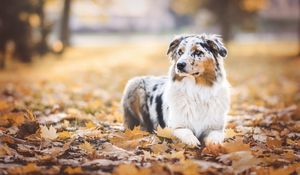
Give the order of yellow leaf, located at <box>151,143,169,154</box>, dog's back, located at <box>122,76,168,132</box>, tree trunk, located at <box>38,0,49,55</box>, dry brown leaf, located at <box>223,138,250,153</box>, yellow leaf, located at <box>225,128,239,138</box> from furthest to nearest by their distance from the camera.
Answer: tree trunk, located at <box>38,0,49,55</box> → dog's back, located at <box>122,76,168,132</box> → yellow leaf, located at <box>225,128,239,138</box> → yellow leaf, located at <box>151,143,169,154</box> → dry brown leaf, located at <box>223,138,250,153</box>

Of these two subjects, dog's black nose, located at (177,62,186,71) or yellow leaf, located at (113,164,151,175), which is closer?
yellow leaf, located at (113,164,151,175)

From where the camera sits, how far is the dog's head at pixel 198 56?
18.9 ft


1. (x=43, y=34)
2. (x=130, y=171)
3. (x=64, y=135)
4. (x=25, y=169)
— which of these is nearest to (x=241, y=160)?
(x=130, y=171)

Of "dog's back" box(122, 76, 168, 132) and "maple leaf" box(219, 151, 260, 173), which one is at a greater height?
"dog's back" box(122, 76, 168, 132)

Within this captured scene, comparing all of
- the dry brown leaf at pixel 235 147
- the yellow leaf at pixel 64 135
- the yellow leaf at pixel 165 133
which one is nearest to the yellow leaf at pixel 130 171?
the dry brown leaf at pixel 235 147

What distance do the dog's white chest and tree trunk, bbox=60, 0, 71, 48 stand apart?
73.7 ft

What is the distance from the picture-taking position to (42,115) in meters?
7.95

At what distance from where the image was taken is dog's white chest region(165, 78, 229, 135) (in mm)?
6090

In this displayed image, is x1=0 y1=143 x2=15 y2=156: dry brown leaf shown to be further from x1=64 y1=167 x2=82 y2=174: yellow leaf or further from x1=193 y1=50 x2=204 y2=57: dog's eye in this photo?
x1=193 y1=50 x2=204 y2=57: dog's eye

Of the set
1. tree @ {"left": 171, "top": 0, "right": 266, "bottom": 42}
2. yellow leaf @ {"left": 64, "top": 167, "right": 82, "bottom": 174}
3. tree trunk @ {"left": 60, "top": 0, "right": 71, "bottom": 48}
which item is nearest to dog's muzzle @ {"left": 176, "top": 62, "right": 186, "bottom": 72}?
yellow leaf @ {"left": 64, "top": 167, "right": 82, "bottom": 174}

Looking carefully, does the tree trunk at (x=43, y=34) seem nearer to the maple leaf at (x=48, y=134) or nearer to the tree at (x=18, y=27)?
the tree at (x=18, y=27)

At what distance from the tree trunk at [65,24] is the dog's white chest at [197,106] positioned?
22.5 metres

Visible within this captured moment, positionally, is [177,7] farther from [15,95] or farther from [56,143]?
[56,143]

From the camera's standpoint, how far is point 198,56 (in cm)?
586
